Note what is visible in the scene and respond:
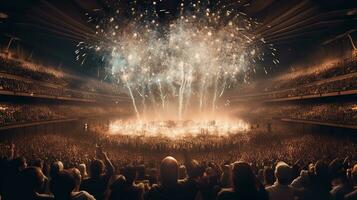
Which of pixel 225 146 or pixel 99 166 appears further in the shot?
pixel 225 146

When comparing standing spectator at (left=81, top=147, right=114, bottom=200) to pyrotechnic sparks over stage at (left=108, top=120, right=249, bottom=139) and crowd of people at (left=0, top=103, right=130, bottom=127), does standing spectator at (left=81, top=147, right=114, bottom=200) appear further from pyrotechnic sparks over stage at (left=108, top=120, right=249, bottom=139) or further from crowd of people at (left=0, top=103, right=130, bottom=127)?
pyrotechnic sparks over stage at (left=108, top=120, right=249, bottom=139)

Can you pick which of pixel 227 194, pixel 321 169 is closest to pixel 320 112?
pixel 321 169

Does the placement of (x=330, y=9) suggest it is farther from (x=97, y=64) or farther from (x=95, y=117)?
(x=97, y=64)

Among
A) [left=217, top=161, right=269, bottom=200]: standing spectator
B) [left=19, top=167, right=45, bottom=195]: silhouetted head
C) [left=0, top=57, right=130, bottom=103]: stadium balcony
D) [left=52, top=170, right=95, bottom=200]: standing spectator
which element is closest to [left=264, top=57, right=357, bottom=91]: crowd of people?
[left=217, top=161, right=269, bottom=200]: standing spectator

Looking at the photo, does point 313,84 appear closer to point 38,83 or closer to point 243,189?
point 243,189

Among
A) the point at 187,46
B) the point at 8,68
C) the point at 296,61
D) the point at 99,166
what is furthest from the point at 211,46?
the point at 99,166
